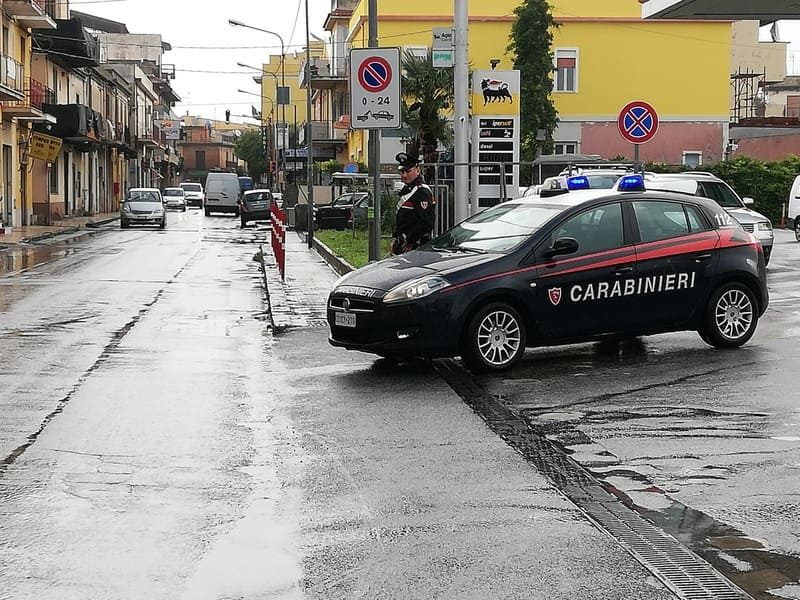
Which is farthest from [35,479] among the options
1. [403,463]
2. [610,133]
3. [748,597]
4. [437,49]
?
[610,133]

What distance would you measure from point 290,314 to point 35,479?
8.66m

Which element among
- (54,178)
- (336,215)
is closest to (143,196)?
(54,178)

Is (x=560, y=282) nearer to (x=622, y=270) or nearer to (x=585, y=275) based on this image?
(x=585, y=275)

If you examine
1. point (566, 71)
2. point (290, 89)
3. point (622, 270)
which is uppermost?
point (290, 89)

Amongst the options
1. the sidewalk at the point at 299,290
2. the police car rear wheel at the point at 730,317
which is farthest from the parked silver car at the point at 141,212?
the police car rear wheel at the point at 730,317

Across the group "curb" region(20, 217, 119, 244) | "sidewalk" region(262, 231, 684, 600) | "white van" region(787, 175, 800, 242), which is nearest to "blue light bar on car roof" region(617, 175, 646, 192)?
"sidewalk" region(262, 231, 684, 600)

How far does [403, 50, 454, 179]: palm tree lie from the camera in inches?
1105

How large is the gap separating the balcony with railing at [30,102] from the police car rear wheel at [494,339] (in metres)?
34.2

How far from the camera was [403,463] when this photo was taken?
24.4ft

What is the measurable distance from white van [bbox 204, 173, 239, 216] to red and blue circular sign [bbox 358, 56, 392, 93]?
5167cm

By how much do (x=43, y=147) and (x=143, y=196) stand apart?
202 inches

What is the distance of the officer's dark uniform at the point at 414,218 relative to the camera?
13.8 metres

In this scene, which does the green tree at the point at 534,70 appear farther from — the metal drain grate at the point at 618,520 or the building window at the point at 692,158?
the metal drain grate at the point at 618,520

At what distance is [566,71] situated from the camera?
53.0 meters
